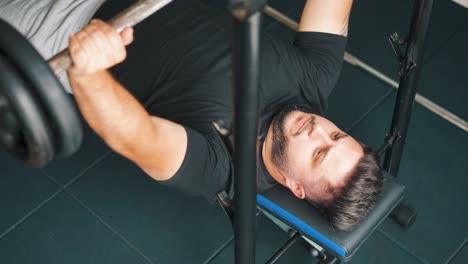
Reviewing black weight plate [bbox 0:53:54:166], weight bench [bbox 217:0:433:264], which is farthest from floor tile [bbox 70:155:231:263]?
black weight plate [bbox 0:53:54:166]

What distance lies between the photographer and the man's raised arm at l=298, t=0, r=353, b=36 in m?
A: 2.34

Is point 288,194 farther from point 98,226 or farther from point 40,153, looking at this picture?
point 40,153

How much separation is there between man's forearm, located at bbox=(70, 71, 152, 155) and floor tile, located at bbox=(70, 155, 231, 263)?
951 mm

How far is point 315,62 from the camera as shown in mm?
2383

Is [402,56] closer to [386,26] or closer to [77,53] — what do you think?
[386,26]

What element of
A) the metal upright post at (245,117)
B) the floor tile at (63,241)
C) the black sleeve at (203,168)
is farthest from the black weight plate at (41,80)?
the floor tile at (63,241)

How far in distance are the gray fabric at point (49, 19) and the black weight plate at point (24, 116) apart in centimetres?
86

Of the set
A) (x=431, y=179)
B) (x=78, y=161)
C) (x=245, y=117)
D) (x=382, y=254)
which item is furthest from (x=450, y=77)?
(x=245, y=117)

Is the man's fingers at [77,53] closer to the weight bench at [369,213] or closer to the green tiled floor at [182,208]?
the weight bench at [369,213]

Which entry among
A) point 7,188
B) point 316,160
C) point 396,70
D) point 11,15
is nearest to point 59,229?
point 7,188

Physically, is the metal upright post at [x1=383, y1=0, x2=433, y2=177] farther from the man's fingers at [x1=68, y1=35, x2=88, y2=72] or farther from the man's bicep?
the man's fingers at [x1=68, y1=35, x2=88, y2=72]

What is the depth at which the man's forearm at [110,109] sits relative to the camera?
5.41 feet

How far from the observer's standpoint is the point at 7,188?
9.21ft

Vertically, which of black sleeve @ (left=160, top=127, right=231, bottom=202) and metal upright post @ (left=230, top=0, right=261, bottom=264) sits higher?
metal upright post @ (left=230, top=0, right=261, bottom=264)
